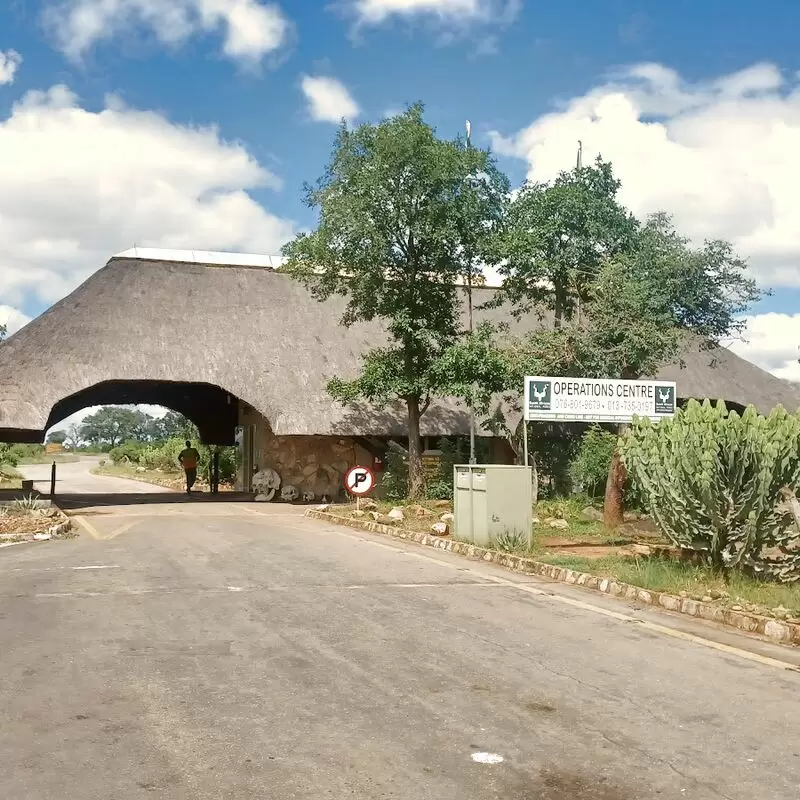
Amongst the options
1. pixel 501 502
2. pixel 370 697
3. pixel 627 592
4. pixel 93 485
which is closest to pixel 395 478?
pixel 501 502

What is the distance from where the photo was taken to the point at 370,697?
18.8 ft

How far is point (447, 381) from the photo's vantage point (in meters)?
22.6

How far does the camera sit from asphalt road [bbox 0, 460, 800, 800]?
4.40 metres

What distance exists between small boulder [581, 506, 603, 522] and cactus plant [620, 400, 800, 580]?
29.0ft

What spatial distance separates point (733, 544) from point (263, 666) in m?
6.46

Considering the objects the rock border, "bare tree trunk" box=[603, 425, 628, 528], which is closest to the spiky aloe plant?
the rock border

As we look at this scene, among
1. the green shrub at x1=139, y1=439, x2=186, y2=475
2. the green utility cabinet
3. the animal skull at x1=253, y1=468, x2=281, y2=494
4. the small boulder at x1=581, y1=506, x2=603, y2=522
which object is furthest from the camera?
the green shrub at x1=139, y1=439, x2=186, y2=475

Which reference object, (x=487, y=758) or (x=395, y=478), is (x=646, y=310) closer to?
(x=395, y=478)

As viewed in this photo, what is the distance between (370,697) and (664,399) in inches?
472

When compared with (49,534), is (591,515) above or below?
above

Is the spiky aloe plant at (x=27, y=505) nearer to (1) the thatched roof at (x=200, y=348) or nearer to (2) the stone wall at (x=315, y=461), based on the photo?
(1) the thatched roof at (x=200, y=348)

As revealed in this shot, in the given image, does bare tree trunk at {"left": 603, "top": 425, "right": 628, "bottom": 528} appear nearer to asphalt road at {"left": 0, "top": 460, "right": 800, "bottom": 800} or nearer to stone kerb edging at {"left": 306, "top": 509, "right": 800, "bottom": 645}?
stone kerb edging at {"left": 306, "top": 509, "right": 800, "bottom": 645}

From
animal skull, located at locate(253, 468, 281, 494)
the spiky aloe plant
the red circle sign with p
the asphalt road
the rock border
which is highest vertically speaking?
the red circle sign with p

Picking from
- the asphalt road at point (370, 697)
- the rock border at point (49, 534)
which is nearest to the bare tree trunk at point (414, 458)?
the rock border at point (49, 534)
